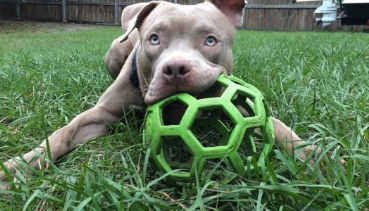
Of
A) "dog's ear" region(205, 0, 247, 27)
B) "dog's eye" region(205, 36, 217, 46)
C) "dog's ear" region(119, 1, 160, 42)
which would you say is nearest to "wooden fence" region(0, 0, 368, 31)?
"dog's ear" region(205, 0, 247, 27)

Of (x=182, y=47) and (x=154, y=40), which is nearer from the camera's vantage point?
(x=182, y=47)

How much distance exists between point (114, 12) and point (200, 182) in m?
16.9

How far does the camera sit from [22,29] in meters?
15.7

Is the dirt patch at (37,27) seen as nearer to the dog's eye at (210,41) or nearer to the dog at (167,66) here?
the dog at (167,66)

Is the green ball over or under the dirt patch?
→ over

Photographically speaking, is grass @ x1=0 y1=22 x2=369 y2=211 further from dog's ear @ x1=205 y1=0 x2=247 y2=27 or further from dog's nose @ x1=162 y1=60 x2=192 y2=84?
dog's ear @ x1=205 y1=0 x2=247 y2=27

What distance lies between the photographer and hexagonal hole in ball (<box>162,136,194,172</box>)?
5.58 feet

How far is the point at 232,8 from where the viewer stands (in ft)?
Answer: 8.96

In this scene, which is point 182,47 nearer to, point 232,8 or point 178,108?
point 178,108

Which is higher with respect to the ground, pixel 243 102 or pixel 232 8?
pixel 232 8

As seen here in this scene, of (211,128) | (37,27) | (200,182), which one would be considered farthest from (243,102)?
(37,27)

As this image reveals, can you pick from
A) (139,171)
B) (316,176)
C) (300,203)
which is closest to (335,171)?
(316,176)

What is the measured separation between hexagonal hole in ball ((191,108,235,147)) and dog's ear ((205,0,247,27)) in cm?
79

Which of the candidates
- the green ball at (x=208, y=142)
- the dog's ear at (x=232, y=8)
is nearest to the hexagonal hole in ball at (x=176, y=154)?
the green ball at (x=208, y=142)
